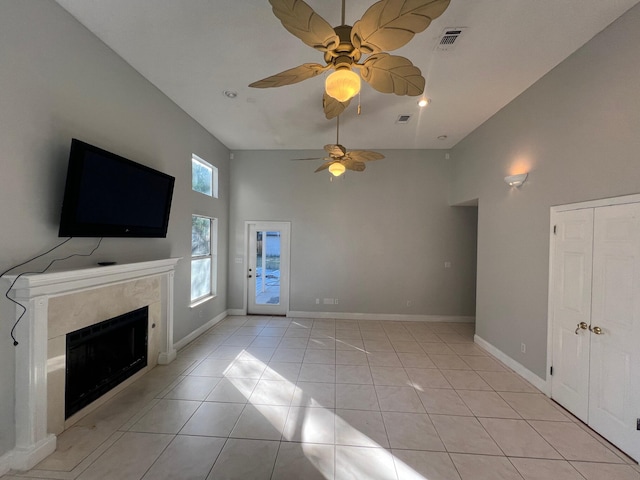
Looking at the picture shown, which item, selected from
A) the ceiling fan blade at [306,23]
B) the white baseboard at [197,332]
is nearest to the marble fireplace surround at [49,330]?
the white baseboard at [197,332]

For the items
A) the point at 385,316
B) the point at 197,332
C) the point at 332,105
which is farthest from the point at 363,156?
the point at 197,332

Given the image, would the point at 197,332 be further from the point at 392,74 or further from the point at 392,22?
the point at 392,22

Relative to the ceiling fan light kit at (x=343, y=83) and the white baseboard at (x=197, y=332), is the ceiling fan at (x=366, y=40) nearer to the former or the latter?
the ceiling fan light kit at (x=343, y=83)

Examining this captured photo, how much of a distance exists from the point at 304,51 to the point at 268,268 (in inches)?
169

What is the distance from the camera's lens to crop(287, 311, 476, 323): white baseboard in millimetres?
5664

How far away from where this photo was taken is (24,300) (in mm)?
1932

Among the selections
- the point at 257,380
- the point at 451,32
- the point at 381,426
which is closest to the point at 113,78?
the point at 451,32

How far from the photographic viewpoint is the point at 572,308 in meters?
2.74

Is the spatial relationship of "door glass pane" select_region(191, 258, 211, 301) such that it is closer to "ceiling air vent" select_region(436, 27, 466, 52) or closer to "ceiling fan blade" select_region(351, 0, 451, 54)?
"ceiling fan blade" select_region(351, 0, 451, 54)

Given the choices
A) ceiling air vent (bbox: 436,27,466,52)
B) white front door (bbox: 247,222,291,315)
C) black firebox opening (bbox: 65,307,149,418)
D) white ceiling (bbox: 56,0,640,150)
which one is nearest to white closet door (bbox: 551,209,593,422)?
white ceiling (bbox: 56,0,640,150)

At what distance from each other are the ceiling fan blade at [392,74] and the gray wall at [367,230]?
3896mm

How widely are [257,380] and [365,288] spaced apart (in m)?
3.19

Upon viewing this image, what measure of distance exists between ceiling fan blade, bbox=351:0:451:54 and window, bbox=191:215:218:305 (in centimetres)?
388

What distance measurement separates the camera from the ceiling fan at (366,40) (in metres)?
1.33
